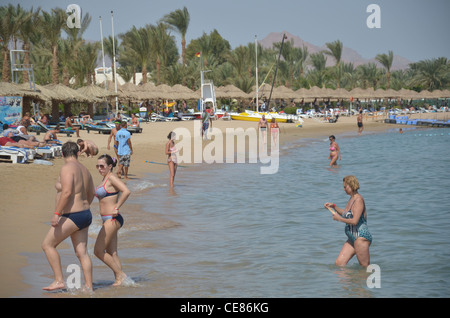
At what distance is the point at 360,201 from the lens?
7301mm

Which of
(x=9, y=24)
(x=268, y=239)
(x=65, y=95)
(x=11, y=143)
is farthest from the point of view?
(x=9, y=24)

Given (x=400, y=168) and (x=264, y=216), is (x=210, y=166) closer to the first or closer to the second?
(x=400, y=168)

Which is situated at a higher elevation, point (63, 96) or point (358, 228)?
point (63, 96)

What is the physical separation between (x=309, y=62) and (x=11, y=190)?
248 ft

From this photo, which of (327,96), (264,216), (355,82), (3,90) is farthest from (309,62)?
(264,216)

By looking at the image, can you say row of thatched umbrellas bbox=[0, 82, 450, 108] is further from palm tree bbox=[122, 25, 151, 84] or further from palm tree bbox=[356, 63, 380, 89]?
palm tree bbox=[356, 63, 380, 89]

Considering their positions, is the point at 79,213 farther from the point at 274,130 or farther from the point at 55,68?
the point at 55,68

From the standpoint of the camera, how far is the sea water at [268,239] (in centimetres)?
744

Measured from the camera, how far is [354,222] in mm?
7348

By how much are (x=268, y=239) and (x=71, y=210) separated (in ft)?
16.6

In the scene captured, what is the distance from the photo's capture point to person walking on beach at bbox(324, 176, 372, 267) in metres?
7.32

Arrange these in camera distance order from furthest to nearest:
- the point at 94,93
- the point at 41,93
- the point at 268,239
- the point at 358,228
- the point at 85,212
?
the point at 94,93 → the point at 41,93 → the point at 268,239 → the point at 358,228 → the point at 85,212

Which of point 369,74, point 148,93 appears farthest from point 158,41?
point 369,74

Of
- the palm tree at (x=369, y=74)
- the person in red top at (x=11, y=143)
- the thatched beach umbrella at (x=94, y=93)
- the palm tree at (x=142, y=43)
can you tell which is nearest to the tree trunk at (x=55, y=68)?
the thatched beach umbrella at (x=94, y=93)
